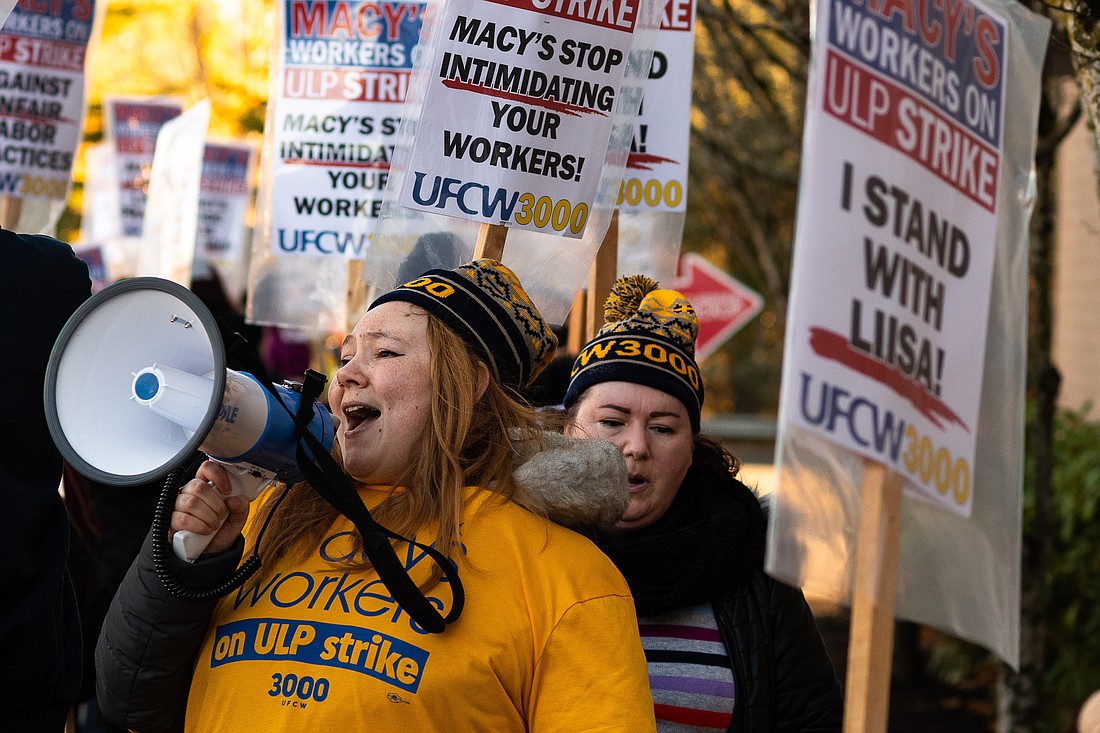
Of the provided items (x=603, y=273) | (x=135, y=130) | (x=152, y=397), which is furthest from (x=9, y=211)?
(x=135, y=130)

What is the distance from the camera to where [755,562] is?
2.93m

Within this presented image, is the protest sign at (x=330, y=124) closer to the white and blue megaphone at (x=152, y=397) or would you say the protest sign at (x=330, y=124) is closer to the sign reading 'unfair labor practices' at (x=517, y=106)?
the sign reading 'unfair labor practices' at (x=517, y=106)

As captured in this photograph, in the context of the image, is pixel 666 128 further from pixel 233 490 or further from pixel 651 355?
pixel 233 490

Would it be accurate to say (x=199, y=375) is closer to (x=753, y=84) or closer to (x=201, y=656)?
(x=201, y=656)

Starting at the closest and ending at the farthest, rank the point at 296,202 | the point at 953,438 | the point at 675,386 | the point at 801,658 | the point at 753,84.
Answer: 1. the point at 953,438
2. the point at 801,658
3. the point at 675,386
4. the point at 296,202
5. the point at 753,84

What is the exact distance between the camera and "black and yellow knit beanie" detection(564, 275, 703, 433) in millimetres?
2986

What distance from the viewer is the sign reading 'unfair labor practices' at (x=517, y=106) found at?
10.2 ft

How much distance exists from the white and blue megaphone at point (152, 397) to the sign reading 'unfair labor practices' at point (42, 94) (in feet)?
10.8

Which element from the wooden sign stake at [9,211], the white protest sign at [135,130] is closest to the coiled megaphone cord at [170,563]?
the wooden sign stake at [9,211]

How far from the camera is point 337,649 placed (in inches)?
81.1

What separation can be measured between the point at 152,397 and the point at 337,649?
1.58ft

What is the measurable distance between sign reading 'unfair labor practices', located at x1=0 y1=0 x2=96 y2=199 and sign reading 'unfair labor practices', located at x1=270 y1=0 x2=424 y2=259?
901 mm

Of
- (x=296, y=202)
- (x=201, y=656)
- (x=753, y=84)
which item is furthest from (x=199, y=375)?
(x=753, y=84)

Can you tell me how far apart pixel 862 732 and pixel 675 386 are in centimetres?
125
